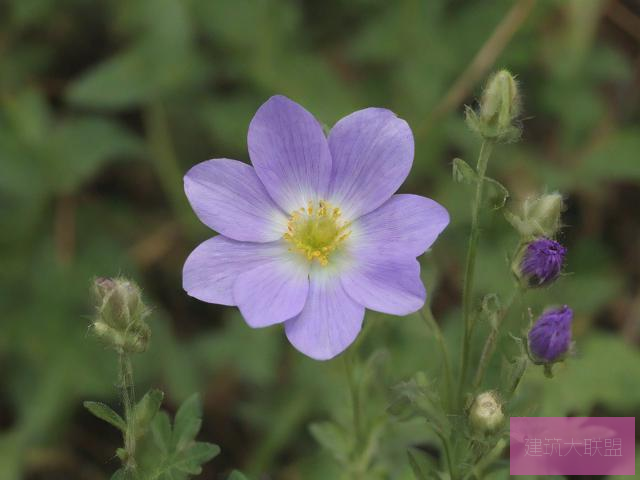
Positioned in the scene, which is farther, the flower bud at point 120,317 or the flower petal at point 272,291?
the flower petal at point 272,291

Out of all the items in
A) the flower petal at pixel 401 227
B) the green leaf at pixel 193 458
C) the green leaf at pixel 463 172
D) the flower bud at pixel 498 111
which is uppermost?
the flower bud at pixel 498 111

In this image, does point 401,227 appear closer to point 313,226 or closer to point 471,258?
point 471,258

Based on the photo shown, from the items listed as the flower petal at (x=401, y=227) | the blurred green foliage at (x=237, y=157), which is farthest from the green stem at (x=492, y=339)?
the blurred green foliage at (x=237, y=157)

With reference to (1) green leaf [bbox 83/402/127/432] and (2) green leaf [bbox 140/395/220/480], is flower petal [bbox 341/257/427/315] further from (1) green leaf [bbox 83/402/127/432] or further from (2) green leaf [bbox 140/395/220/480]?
(1) green leaf [bbox 83/402/127/432]

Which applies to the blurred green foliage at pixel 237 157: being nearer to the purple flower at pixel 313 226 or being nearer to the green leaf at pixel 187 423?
the purple flower at pixel 313 226

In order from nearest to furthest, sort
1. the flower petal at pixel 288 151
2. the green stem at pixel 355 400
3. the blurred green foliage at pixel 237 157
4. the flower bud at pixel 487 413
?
1. the flower bud at pixel 487 413
2. the flower petal at pixel 288 151
3. the green stem at pixel 355 400
4. the blurred green foliage at pixel 237 157

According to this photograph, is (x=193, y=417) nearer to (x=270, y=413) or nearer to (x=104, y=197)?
(x=270, y=413)
